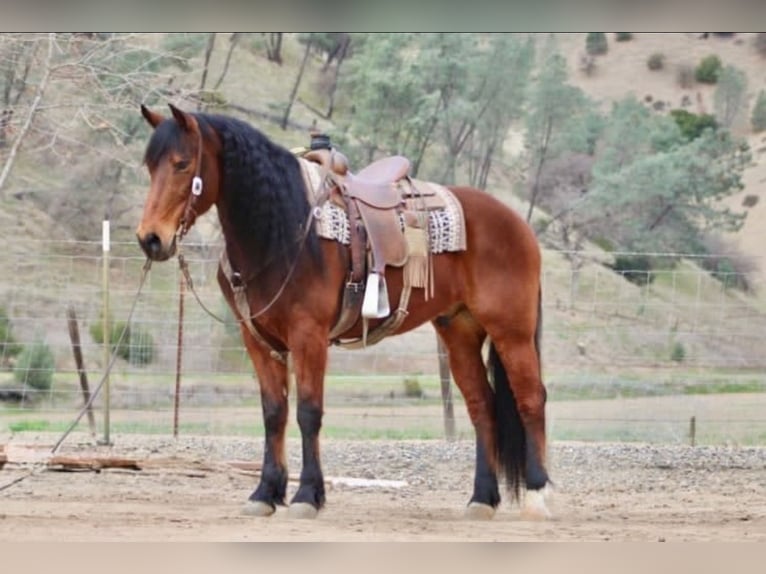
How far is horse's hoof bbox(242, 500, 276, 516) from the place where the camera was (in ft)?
18.4

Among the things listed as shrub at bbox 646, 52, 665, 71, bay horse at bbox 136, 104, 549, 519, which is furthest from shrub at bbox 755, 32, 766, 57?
bay horse at bbox 136, 104, 549, 519

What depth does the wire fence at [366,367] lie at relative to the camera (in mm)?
11273

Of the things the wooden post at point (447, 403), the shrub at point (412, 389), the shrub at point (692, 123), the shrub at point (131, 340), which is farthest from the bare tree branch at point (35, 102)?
the shrub at point (692, 123)

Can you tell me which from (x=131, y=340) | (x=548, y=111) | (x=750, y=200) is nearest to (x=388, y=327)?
(x=131, y=340)

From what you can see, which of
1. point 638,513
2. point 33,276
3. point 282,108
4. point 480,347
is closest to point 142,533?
point 480,347

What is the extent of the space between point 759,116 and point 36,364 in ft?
61.0

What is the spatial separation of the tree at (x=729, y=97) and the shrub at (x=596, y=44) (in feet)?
8.77

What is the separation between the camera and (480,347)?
628 centimetres

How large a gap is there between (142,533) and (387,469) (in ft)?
10.2

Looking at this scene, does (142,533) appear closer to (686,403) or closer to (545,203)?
(686,403)

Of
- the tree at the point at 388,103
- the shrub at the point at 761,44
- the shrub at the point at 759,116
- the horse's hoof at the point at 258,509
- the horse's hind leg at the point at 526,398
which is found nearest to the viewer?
the horse's hoof at the point at 258,509

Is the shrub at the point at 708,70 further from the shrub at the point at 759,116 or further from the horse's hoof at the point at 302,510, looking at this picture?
the horse's hoof at the point at 302,510

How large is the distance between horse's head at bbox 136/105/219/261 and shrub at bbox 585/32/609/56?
25034 millimetres

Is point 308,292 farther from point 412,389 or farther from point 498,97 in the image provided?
point 498,97
